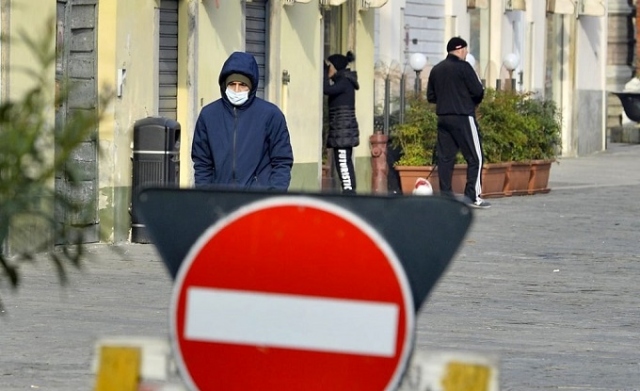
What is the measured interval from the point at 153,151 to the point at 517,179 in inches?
337

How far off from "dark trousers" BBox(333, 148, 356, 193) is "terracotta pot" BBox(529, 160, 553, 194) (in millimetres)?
3123

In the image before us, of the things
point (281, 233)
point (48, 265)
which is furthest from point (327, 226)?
point (48, 265)

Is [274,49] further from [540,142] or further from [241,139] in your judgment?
[241,139]

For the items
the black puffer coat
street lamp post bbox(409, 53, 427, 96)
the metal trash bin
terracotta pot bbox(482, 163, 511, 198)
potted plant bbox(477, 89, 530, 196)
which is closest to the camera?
the metal trash bin

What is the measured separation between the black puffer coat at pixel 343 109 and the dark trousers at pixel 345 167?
9 centimetres

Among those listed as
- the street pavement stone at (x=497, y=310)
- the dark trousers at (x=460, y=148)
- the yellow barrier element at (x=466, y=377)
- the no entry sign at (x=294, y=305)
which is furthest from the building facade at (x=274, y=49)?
the yellow barrier element at (x=466, y=377)

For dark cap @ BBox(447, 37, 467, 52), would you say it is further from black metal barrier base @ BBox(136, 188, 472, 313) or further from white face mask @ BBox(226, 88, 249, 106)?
black metal barrier base @ BBox(136, 188, 472, 313)

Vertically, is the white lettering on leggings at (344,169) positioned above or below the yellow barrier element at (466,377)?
above

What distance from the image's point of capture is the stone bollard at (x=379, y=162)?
23.3 m

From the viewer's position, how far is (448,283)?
13664 mm

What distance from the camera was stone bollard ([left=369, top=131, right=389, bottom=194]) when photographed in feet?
76.4

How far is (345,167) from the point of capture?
21812 millimetres

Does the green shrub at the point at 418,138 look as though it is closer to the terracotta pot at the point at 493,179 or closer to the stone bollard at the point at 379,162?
the stone bollard at the point at 379,162

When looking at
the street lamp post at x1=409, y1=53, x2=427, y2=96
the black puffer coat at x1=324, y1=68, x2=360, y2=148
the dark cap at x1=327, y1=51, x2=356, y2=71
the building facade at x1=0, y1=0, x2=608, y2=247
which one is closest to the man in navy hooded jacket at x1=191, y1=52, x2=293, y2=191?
the building facade at x1=0, y1=0, x2=608, y2=247
